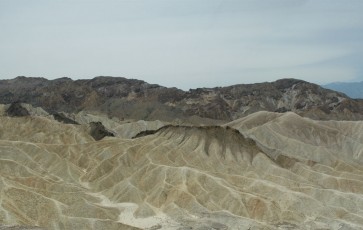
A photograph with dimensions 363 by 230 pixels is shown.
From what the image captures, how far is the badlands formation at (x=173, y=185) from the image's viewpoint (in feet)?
335

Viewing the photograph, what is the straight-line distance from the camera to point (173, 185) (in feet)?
415

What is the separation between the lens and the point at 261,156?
162 meters

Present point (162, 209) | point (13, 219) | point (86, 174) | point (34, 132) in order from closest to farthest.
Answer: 1. point (13, 219)
2. point (162, 209)
3. point (86, 174)
4. point (34, 132)

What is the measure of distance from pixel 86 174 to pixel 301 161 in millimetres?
70108

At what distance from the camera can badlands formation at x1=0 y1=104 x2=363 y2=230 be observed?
102 meters

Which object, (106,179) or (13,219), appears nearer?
(13,219)

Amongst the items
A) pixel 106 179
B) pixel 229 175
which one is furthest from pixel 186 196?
pixel 106 179

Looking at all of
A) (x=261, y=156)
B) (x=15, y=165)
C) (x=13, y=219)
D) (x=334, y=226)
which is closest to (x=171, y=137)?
(x=261, y=156)

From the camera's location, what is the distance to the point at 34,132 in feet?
650

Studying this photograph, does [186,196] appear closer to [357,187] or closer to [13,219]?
[13,219]

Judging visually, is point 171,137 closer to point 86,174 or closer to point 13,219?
point 86,174

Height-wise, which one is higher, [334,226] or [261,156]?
[261,156]

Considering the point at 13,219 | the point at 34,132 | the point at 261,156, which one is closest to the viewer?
the point at 13,219

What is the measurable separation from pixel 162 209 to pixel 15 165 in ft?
152
